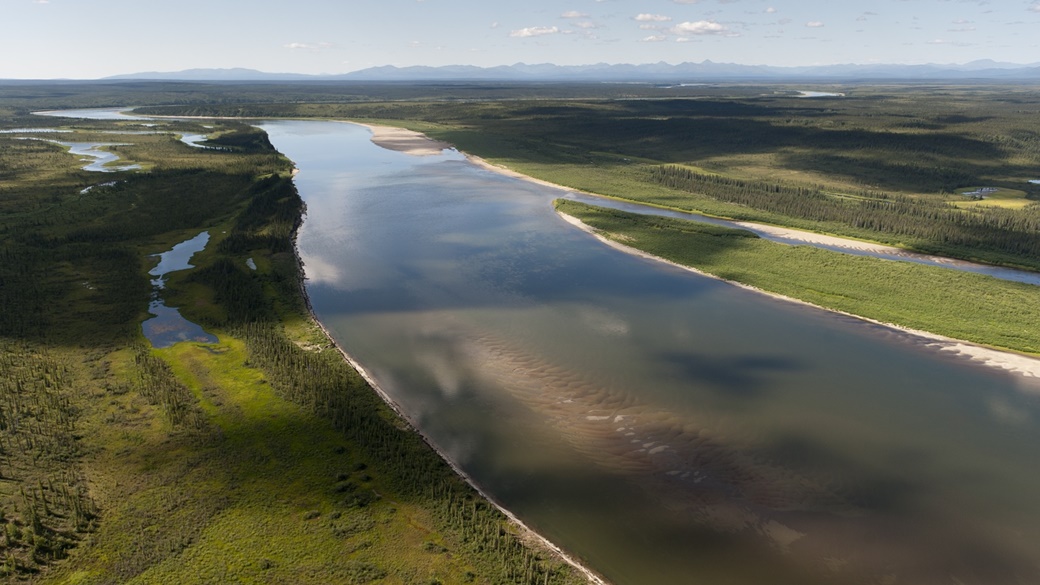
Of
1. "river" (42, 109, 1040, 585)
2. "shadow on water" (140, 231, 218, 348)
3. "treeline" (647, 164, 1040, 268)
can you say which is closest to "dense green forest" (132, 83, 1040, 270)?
"treeline" (647, 164, 1040, 268)

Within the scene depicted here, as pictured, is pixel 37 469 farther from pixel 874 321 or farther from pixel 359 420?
pixel 874 321

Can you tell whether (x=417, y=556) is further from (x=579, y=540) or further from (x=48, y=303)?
(x=48, y=303)

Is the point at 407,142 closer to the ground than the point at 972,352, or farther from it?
farther from it

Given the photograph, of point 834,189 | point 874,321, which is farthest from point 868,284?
point 834,189

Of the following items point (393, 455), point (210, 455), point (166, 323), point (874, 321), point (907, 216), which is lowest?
point (393, 455)

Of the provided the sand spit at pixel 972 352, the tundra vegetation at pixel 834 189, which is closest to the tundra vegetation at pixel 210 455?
the sand spit at pixel 972 352

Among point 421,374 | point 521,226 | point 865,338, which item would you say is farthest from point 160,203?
point 865,338

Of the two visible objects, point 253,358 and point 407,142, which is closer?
point 253,358

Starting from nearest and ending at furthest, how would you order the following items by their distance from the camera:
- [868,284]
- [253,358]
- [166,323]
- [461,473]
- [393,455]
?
1. [461,473]
2. [393,455]
3. [253,358]
4. [166,323]
5. [868,284]

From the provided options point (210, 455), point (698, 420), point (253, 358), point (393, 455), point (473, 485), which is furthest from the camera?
point (253, 358)
